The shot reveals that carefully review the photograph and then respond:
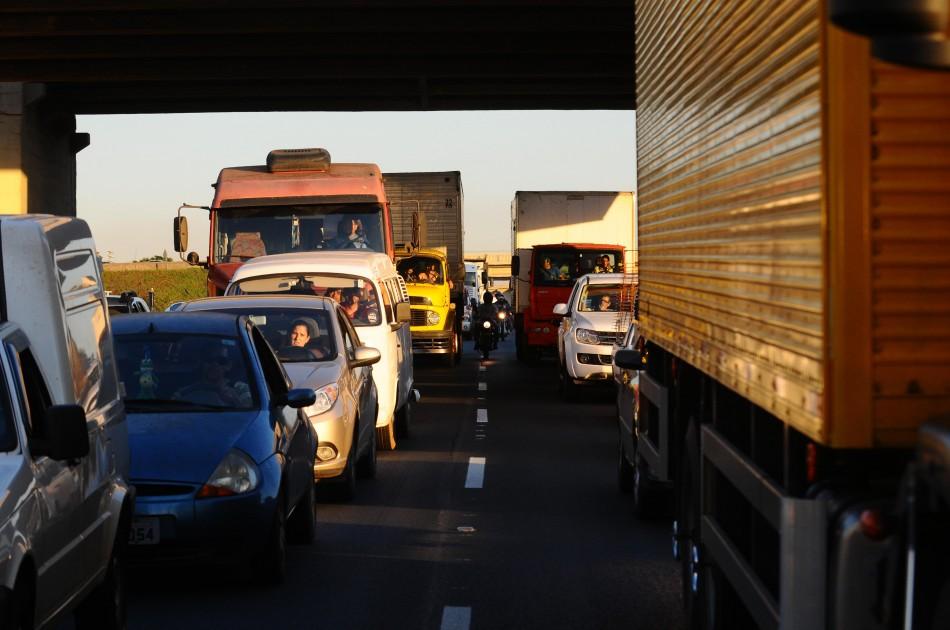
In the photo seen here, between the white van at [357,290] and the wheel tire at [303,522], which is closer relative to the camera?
the wheel tire at [303,522]

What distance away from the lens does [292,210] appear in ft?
76.4

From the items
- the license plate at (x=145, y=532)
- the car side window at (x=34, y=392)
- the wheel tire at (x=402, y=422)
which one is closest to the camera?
the car side window at (x=34, y=392)

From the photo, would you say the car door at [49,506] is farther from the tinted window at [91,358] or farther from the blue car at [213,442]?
the blue car at [213,442]

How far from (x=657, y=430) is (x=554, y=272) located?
2551 cm

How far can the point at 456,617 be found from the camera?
8242 millimetres

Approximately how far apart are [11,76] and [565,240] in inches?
501

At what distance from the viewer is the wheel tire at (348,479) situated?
12594mm

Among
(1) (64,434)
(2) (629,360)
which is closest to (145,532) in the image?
(1) (64,434)

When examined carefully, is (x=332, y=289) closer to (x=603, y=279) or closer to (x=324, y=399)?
(x=324, y=399)

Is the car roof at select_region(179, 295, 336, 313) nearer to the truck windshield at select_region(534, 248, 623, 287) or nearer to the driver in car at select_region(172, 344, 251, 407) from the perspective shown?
the driver in car at select_region(172, 344, 251, 407)

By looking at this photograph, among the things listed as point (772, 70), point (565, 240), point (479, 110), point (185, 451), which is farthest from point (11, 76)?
point (772, 70)

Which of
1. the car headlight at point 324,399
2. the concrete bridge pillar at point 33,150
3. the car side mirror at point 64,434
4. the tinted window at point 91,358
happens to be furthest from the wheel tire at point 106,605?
the concrete bridge pillar at point 33,150

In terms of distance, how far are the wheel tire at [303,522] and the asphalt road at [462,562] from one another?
0.46ft

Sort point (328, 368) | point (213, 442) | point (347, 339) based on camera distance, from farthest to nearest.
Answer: point (347, 339) → point (328, 368) → point (213, 442)
